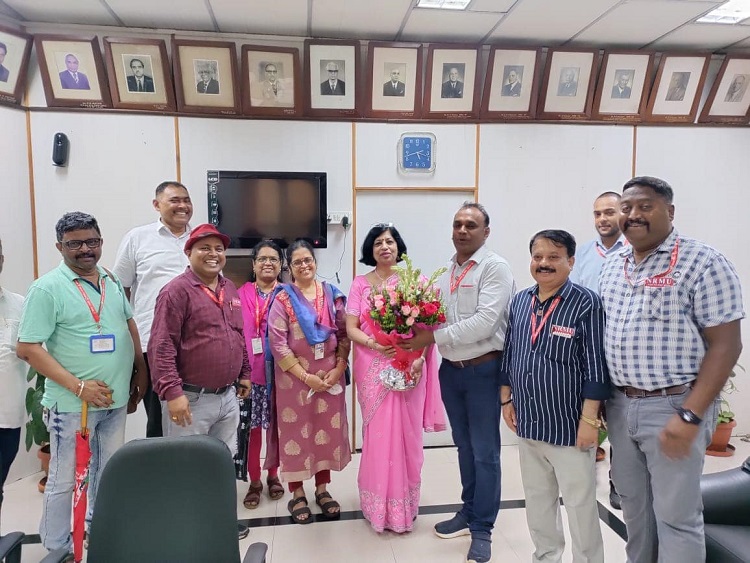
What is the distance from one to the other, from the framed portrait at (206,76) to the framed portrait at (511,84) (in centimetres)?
189

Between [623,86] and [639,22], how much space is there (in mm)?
505

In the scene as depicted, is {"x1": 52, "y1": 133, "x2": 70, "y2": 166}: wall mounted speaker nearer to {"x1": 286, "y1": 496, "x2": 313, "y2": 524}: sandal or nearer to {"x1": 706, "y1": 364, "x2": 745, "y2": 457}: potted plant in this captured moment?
{"x1": 286, "y1": 496, "x2": 313, "y2": 524}: sandal

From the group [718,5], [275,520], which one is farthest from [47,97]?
[718,5]

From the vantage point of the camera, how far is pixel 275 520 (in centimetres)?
271

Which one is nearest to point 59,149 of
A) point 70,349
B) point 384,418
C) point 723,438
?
point 70,349

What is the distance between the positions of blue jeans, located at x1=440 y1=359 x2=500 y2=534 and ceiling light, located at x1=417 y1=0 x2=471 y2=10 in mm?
2316

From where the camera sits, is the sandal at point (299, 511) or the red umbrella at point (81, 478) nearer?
the red umbrella at point (81, 478)

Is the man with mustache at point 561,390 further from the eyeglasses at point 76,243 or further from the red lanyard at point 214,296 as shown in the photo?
the eyeglasses at point 76,243

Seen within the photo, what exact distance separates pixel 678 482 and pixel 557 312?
695 mm

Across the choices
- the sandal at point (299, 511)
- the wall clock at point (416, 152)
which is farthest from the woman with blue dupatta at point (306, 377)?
the wall clock at point (416, 152)

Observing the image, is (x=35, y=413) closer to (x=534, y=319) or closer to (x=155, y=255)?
(x=155, y=255)

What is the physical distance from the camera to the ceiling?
3.04m

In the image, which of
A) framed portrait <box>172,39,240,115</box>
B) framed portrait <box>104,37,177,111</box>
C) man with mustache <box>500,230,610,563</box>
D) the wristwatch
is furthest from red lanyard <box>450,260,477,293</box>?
framed portrait <box>104,37,177,111</box>

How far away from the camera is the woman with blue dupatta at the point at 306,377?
101 inches
